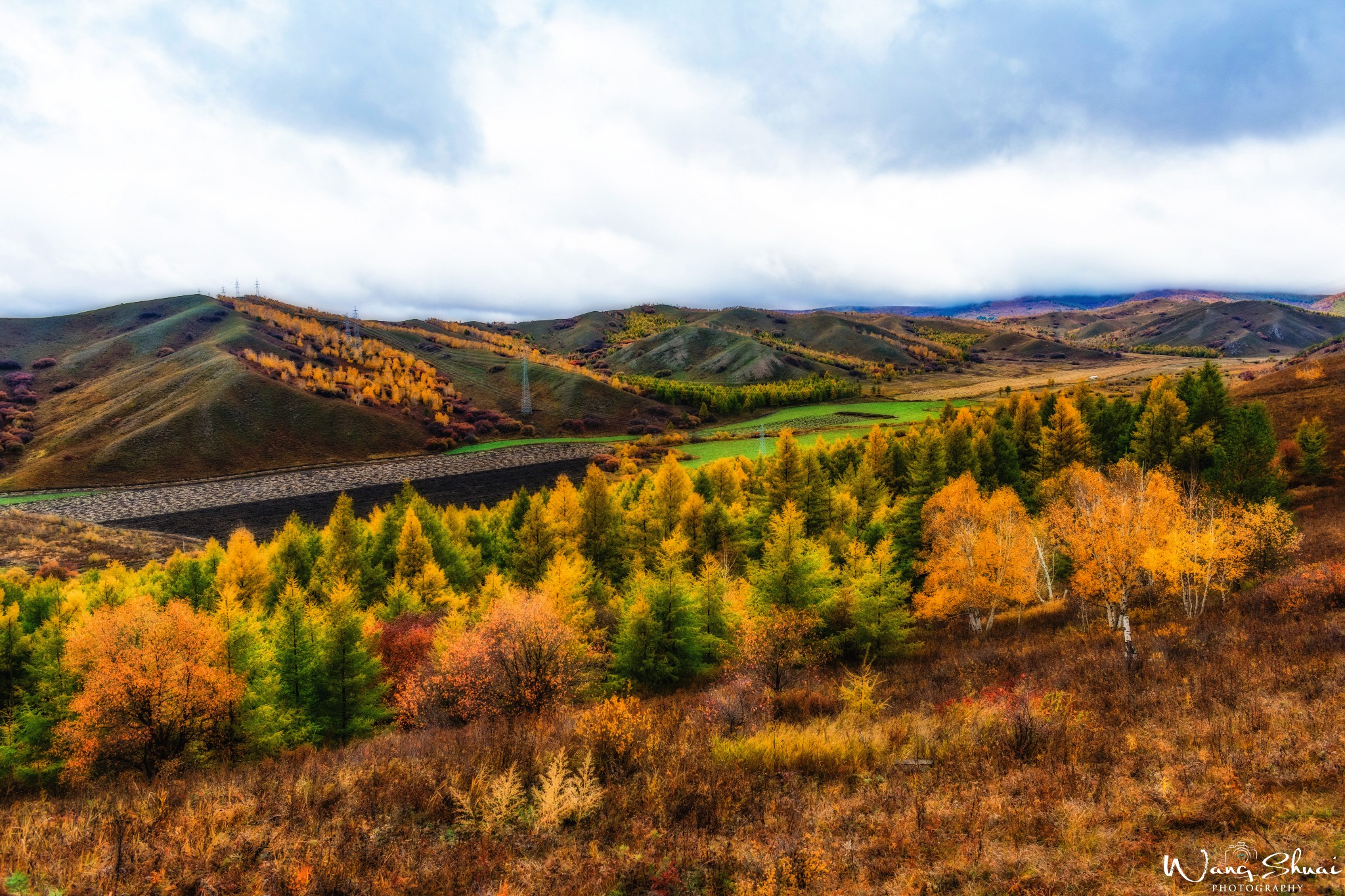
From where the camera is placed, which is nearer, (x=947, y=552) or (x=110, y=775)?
(x=110, y=775)

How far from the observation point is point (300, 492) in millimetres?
105250

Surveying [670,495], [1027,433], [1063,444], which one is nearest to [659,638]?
[670,495]

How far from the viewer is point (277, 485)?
109750mm

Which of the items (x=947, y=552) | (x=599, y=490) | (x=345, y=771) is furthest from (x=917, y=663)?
(x=599, y=490)

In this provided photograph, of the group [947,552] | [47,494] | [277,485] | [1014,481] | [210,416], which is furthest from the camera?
[210,416]

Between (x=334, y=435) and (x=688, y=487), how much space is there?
11567cm

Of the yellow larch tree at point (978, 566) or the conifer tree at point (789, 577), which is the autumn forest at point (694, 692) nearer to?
A: the conifer tree at point (789, 577)

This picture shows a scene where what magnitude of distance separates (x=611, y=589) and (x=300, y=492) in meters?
86.2

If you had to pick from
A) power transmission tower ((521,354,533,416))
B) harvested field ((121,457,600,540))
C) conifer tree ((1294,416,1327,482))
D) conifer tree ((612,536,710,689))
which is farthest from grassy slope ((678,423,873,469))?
conifer tree ((612,536,710,689))

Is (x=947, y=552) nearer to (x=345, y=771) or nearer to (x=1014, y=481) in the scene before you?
(x=1014, y=481)

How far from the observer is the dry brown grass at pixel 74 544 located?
6719 centimetres

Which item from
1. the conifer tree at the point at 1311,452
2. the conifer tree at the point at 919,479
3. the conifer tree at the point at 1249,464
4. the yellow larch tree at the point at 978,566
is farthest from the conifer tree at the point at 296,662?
the conifer tree at the point at 1311,452

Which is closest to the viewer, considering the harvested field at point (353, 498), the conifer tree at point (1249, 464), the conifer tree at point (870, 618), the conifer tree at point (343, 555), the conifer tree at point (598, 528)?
the conifer tree at point (870, 618)

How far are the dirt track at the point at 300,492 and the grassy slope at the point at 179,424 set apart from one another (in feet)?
30.4
